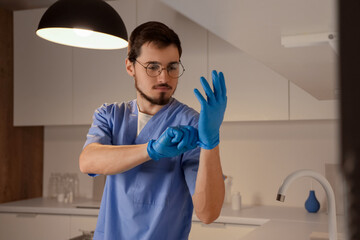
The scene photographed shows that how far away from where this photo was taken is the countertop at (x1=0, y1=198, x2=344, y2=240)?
1845 mm

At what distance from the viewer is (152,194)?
1.25 metres

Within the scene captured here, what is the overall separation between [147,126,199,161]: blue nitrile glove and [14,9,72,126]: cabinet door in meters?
2.36

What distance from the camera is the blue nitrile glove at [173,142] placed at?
997 millimetres

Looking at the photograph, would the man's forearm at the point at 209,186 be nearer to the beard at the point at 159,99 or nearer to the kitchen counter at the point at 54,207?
the beard at the point at 159,99

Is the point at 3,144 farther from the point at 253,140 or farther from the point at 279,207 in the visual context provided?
the point at 279,207

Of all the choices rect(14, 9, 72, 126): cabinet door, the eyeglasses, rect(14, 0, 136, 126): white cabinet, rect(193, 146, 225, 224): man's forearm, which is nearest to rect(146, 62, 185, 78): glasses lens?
the eyeglasses

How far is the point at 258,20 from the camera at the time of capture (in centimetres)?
83

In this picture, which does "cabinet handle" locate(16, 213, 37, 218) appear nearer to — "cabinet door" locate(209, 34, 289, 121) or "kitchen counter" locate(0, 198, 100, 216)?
"kitchen counter" locate(0, 198, 100, 216)

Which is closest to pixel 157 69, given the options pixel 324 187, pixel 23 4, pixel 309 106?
pixel 324 187

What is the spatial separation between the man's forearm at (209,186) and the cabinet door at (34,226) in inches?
82.4

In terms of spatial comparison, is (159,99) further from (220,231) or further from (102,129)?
(220,231)

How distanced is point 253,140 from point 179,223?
6.40 ft

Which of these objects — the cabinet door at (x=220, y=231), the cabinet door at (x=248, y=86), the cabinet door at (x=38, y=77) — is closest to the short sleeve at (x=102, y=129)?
the cabinet door at (x=220, y=231)

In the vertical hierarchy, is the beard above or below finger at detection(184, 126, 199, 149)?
above
